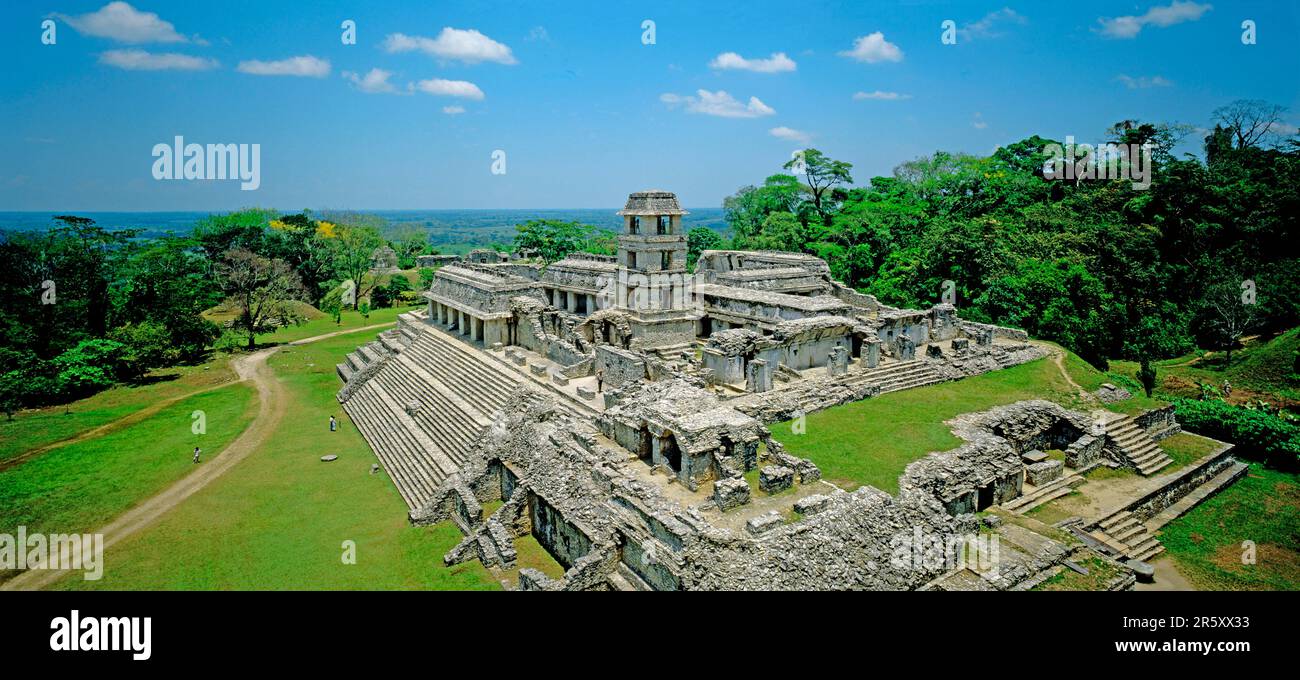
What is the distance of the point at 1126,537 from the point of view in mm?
17359

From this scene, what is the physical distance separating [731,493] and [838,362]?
11070 mm

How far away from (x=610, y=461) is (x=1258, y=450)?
2294 cm

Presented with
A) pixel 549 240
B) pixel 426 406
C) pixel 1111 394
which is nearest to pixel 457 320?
pixel 426 406

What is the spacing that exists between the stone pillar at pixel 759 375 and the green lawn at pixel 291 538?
1090cm

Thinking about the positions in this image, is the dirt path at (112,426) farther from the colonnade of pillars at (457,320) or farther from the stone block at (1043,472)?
the stone block at (1043,472)

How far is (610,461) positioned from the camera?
1744 cm

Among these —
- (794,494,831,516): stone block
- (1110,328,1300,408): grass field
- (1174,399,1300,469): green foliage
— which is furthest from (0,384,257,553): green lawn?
(1110,328,1300,408): grass field

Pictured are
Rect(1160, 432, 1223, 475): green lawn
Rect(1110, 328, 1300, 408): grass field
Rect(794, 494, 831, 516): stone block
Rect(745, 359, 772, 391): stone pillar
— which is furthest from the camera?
Rect(1110, 328, 1300, 408): grass field

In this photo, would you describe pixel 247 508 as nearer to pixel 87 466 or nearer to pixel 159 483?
pixel 159 483

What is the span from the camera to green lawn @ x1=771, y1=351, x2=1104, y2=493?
707 inches

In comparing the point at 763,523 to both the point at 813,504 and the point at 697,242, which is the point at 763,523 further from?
the point at 697,242

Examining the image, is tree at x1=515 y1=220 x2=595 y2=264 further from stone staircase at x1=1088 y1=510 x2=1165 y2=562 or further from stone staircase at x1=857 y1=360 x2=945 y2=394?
stone staircase at x1=1088 y1=510 x2=1165 y2=562

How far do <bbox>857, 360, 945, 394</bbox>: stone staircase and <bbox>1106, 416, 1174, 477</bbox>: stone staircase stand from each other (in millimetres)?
5863
